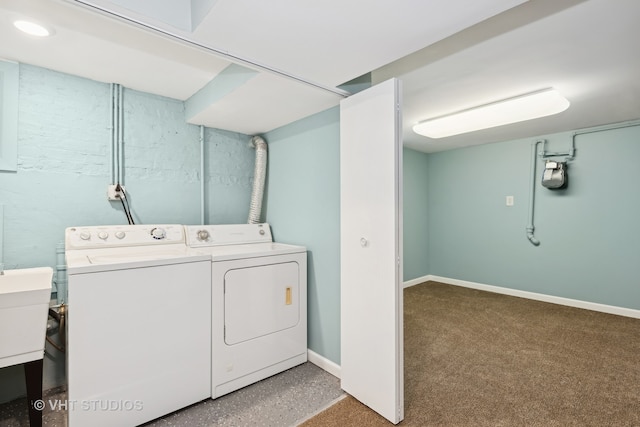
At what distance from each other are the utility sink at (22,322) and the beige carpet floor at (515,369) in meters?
1.45

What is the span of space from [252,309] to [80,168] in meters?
1.59

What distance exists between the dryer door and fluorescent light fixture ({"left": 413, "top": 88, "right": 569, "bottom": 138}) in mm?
2058

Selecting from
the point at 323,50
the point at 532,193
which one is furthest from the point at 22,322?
the point at 532,193

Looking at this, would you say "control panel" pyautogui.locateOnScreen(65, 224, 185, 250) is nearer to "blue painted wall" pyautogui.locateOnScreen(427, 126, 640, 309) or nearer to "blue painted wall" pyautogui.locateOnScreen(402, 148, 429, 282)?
"blue painted wall" pyautogui.locateOnScreen(402, 148, 429, 282)

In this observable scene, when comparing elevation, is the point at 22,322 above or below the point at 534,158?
below

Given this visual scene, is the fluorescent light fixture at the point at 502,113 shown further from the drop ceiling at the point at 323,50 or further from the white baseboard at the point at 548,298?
the white baseboard at the point at 548,298

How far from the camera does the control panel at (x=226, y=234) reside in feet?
7.56

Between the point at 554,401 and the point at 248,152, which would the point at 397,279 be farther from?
the point at 248,152

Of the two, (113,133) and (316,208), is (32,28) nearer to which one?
(113,133)

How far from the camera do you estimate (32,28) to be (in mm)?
1532

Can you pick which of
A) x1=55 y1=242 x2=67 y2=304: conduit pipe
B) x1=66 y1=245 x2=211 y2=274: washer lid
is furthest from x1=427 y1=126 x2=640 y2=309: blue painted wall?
x1=55 y1=242 x2=67 y2=304: conduit pipe

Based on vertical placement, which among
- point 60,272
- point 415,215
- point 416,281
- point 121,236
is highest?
A: point 415,215

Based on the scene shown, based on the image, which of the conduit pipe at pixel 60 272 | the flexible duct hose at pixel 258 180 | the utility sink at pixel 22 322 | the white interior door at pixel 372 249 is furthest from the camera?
the flexible duct hose at pixel 258 180

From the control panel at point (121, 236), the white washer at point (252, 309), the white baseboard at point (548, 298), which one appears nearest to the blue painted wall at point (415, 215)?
the white baseboard at point (548, 298)
